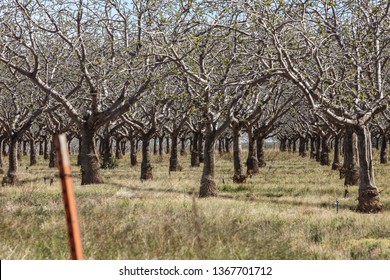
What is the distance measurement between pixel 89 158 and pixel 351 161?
11.7 meters

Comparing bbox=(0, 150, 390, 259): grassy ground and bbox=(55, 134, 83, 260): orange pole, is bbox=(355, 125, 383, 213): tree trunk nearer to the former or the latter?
bbox=(0, 150, 390, 259): grassy ground

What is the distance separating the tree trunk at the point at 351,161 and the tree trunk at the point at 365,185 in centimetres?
647

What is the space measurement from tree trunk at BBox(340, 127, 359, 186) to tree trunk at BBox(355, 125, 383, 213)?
647 cm

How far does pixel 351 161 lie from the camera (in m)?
22.6

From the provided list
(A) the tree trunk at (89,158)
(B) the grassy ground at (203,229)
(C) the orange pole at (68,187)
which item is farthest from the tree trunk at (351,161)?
(C) the orange pole at (68,187)

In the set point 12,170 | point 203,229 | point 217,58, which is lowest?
point 203,229

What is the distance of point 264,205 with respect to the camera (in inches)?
627

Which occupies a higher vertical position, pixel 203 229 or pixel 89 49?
pixel 89 49

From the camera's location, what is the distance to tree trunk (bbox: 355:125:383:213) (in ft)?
50.0

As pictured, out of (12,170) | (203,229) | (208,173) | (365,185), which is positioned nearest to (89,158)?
(12,170)

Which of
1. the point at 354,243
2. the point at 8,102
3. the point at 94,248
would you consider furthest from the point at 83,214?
the point at 8,102

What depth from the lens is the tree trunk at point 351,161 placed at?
22234mm

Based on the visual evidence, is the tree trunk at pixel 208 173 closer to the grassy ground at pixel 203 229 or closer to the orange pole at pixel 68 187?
the grassy ground at pixel 203 229

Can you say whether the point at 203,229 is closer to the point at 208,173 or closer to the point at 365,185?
the point at 365,185
